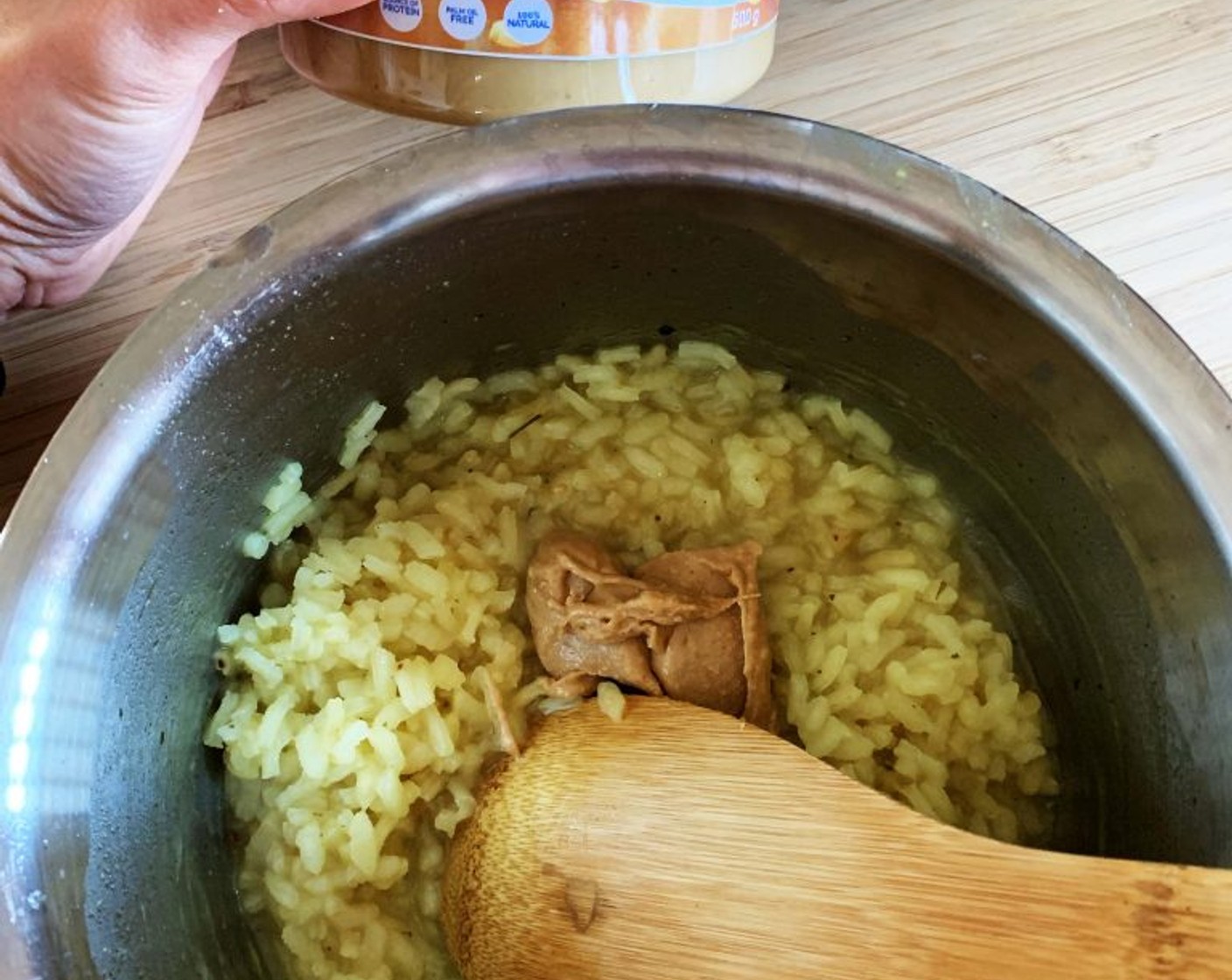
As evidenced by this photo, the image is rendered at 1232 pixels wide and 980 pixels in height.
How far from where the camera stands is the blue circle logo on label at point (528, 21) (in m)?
0.90

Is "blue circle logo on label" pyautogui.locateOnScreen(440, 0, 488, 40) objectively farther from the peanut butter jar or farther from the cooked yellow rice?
the cooked yellow rice

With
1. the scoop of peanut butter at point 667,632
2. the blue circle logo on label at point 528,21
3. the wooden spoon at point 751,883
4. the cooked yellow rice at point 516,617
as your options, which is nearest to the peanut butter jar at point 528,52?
the blue circle logo on label at point 528,21

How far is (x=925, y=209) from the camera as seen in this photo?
0.83m

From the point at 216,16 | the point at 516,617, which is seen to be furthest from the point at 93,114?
the point at 516,617

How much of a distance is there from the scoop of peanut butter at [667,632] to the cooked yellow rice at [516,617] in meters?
0.03

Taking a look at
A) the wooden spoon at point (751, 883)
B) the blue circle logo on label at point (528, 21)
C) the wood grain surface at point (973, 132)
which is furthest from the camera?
the wood grain surface at point (973, 132)

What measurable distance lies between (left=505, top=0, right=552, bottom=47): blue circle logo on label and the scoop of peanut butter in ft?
1.30

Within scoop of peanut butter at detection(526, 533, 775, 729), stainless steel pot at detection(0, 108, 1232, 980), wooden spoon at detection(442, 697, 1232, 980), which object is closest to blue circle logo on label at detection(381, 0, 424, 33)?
stainless steel pot at detection(0, 108, 1232, 980)

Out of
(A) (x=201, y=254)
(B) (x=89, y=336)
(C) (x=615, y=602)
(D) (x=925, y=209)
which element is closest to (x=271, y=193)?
(A) (x=201, y=254)

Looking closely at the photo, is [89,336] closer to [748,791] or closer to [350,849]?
[350,849]

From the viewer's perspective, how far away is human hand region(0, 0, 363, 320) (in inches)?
36.6

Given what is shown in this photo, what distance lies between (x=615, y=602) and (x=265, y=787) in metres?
0.33

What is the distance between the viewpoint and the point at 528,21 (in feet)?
2.97

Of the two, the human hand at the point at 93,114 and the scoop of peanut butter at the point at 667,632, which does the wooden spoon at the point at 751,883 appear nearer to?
the scoop of peanut butter at the point at 667,632
